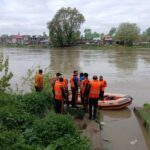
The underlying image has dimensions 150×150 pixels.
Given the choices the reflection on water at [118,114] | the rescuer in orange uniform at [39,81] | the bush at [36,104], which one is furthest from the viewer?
the reflection on water at [118,114]

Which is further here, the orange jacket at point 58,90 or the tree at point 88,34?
the tree at point 88,34

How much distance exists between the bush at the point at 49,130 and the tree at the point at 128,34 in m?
86.6

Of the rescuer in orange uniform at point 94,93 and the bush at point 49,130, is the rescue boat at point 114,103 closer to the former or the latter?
the rescuer in orange uniform at point 94,93

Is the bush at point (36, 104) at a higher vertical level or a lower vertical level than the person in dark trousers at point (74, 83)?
lower

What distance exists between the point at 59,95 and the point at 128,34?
84718mm

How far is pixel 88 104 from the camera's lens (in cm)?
1130

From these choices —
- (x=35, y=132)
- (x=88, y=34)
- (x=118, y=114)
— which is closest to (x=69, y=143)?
(x=35, y=132)

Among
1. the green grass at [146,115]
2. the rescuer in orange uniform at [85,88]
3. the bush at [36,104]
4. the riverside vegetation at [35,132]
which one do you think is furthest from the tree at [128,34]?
the riverside vegetation at [35,132]

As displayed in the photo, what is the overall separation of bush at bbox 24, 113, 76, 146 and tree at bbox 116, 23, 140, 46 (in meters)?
86.6

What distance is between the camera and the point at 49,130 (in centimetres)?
725

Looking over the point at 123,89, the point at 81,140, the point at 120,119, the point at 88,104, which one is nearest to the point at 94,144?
the point at 81,140

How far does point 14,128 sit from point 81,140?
1.84 metres

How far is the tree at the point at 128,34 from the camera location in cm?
9225

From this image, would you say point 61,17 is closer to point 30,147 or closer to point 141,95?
point 141,95
